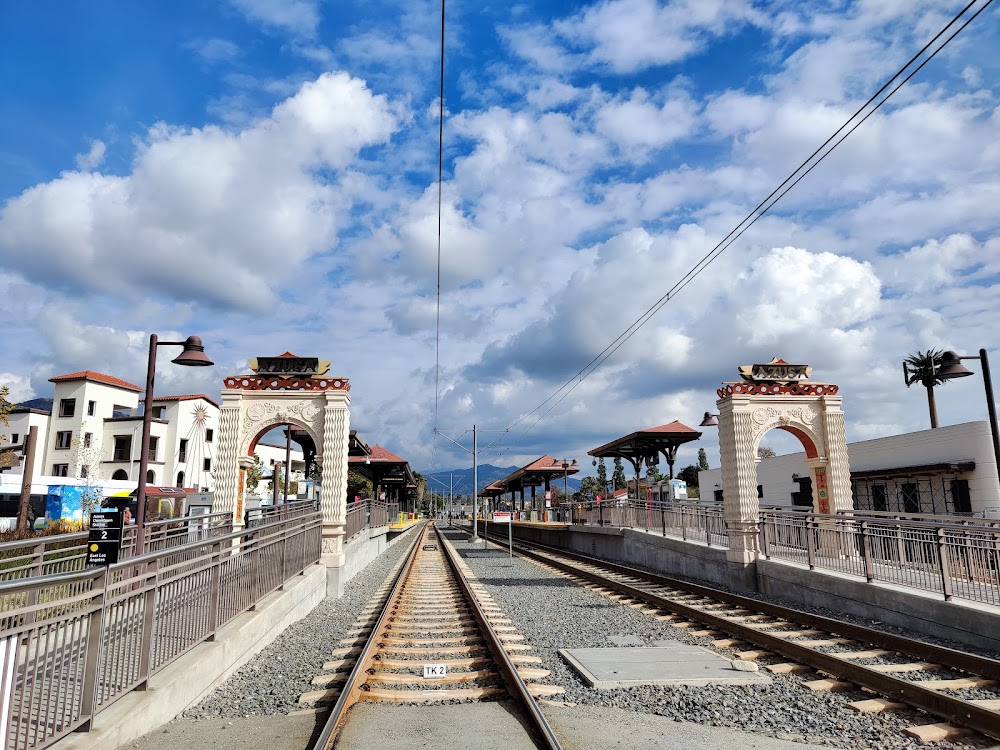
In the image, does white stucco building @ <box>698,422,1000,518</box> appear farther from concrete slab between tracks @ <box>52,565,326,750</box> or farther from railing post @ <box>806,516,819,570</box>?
concrete slab between tracks @ <box>52,565,326,750</box>

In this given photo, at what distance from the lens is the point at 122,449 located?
2105 inches

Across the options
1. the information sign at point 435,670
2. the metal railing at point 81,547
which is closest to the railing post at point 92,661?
the metal railing at point 81,547

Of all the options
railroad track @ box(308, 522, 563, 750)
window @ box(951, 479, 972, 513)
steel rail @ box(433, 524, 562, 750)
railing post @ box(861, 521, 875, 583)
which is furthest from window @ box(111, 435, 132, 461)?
railing post @ box(861, 521, 875, 583)

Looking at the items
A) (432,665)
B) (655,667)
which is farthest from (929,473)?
(432,665)

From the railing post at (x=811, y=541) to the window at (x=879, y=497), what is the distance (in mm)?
17680

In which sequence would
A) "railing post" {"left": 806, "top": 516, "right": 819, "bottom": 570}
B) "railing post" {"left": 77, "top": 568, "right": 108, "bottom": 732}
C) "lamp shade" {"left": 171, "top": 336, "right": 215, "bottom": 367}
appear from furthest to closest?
"railing post" {"left": 806, "top": 516, "right": 819, "bottom": 570}
"lamp shade" {"left": 171, "top": 336, "right": 215, "bottom": 367}
"railing post" {"left": 77, "top": 568, "right": 108, "bottom": 732}

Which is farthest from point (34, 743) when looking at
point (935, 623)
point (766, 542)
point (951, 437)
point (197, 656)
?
point (951, 437)

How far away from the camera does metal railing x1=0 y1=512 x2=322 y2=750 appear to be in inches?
157

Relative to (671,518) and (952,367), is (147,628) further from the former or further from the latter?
(671,518)

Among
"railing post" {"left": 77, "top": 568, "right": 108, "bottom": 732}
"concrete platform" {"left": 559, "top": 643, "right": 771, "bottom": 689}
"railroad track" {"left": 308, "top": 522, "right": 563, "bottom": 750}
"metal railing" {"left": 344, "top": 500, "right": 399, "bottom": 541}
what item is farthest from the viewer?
"metal railing" {"left": 344, "top": 500, "right": 399, "bottom": 541}

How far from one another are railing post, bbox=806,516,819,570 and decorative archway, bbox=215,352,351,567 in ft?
34.8

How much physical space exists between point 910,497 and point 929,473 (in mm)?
2377

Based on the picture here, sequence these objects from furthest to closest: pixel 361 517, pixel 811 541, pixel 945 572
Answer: pixel 361 517 < pixel 811 541 < pixel 945 572

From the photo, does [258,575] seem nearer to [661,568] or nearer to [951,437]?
[661,568]
